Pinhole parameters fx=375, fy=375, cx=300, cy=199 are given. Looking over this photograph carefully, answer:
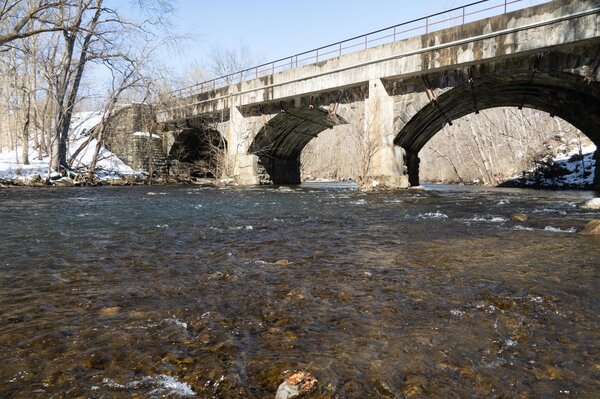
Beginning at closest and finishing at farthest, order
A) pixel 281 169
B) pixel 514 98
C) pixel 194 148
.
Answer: pixel 514 98, pixel 281 169, pixel 194 148

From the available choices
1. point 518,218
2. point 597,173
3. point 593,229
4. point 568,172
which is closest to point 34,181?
point 518,218

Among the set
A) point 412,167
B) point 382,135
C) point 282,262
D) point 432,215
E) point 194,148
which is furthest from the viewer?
point 194,148

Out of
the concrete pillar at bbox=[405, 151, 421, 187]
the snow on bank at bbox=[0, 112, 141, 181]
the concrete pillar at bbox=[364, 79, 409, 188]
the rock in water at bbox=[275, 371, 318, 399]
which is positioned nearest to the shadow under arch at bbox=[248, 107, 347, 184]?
the concrete pillar at bbox=[364, 79, 409, 188]

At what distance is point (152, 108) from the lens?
94.2 feet

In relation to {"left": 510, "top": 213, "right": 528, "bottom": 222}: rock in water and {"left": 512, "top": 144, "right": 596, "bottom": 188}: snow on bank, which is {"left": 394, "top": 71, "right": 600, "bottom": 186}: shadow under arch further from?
{"left": 510, "top": 213, "right": 528, "bottom": 222}: rock in water

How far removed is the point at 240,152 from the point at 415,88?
11808 mm

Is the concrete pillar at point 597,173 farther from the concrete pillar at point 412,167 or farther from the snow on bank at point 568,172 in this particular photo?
the concrete pillar at point 412,167

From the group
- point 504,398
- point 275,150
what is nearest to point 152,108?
point 275,150

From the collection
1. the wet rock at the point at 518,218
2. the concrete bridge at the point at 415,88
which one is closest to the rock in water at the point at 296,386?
the wet rock at the point at 518,218

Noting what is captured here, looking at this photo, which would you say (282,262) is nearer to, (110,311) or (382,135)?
(110,311)

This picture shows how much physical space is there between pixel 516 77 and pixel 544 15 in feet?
8.40

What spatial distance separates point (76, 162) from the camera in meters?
25.1

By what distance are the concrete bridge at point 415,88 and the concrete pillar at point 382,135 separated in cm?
4

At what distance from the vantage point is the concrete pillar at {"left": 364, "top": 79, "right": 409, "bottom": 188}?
1630 centimetres
